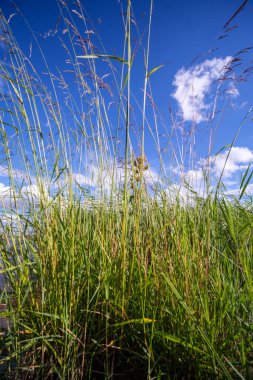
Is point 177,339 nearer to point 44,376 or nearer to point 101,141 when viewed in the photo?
point 44,376

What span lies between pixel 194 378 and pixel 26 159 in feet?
4.52

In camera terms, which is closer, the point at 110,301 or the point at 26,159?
the point at 110,301

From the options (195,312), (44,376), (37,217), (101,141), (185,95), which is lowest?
(44,376)

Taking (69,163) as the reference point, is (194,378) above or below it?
below

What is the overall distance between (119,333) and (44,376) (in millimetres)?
382

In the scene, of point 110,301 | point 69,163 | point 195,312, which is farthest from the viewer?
point 69,163

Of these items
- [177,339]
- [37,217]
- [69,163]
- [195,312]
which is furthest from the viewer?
[69,163]

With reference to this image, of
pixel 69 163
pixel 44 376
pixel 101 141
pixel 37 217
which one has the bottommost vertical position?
pixel 44 376

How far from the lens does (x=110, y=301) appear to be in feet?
4.43

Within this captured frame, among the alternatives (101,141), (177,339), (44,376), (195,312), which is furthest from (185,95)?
(44,376)

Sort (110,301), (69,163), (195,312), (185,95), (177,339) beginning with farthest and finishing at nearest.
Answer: (185,95)
(69,163)
(110,301)
(195,312)
(177,339)

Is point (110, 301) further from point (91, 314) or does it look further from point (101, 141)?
point (101, 141)

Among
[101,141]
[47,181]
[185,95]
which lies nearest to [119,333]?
[47,181]

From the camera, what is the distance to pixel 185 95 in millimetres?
1917
